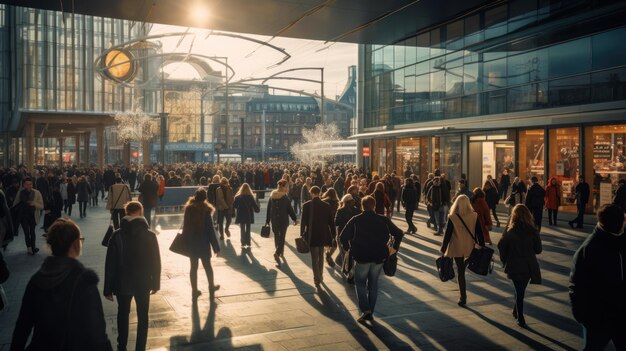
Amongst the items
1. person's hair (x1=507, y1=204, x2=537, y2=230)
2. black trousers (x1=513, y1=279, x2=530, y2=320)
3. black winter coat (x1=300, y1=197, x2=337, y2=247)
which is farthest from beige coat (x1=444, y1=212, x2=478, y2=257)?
black winter coat (x1=300, y1=197, x2=337, y2=247)

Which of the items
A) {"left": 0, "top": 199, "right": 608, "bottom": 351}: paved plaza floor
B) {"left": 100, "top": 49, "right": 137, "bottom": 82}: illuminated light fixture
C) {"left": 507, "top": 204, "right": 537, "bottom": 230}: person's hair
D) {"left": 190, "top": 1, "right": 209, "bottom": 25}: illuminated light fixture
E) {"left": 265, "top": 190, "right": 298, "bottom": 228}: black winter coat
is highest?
{"left": 100, "top": 49, "right": 137, "bottom": 82}: illuminated light fixture

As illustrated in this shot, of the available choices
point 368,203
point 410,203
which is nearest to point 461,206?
point 368,203

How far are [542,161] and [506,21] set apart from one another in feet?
19.7

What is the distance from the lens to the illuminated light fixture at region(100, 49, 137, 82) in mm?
31484

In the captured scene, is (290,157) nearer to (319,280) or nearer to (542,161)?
(542,161)

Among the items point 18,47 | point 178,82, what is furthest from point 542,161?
point 178,82

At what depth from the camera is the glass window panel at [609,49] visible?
59.7ft

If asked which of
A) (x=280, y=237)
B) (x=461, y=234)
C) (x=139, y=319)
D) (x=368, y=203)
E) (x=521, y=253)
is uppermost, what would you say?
(x=368, y=203)

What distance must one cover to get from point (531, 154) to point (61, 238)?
20871mm

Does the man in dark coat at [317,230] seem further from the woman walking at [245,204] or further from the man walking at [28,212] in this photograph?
the man walking at [28,212]

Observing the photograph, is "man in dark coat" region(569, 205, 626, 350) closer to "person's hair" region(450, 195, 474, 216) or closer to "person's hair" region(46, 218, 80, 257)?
"person's hair" region(450, 195, 474, 216)

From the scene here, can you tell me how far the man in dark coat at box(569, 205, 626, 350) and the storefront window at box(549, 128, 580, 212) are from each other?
16.3 m

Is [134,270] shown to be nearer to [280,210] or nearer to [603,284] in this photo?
[603,284]

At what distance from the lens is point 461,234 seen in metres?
8.41
